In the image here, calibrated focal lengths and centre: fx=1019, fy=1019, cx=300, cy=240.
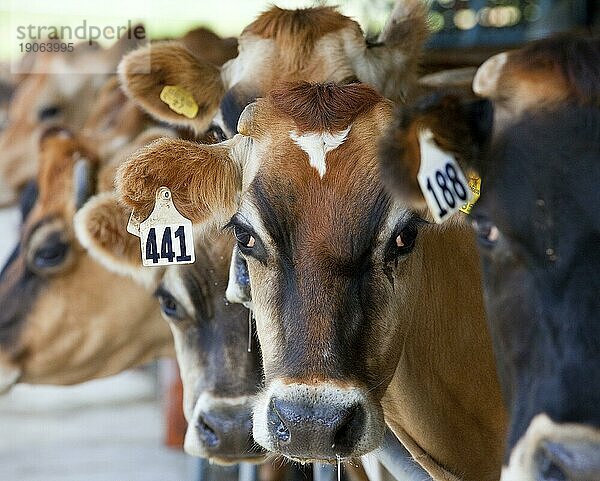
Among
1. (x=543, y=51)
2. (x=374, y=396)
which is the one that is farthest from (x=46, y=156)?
(x=543, y=51)

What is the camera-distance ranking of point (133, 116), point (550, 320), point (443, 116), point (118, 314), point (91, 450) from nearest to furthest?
point (550, 320)
point (443, 116)
point (118, 314)
point (133, 116)
point (91, 450)

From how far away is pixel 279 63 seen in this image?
2.78m

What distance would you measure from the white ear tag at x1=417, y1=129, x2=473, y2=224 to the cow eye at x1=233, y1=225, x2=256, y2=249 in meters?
0.40

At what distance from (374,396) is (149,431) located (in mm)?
3883

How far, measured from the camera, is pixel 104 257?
291cm

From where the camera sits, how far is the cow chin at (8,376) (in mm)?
3570

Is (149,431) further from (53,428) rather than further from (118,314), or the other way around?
(118,314)

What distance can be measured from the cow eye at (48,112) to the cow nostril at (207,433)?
7.37ft

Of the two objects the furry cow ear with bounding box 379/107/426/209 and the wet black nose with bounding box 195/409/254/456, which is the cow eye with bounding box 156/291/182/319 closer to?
the wet black nose with bounding box 195/409/254/456

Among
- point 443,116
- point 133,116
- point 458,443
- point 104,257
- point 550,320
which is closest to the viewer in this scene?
point 550,320

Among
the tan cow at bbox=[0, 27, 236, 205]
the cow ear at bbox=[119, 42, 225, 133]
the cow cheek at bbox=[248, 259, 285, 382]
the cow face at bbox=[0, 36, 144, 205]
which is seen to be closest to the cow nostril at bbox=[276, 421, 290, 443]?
the cow cheek at bbox=[248, 259, 285, 382]

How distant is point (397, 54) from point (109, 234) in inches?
38.4

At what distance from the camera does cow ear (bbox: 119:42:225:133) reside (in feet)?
9.81

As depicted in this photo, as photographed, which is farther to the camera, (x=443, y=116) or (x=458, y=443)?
(x=458, y=443)
